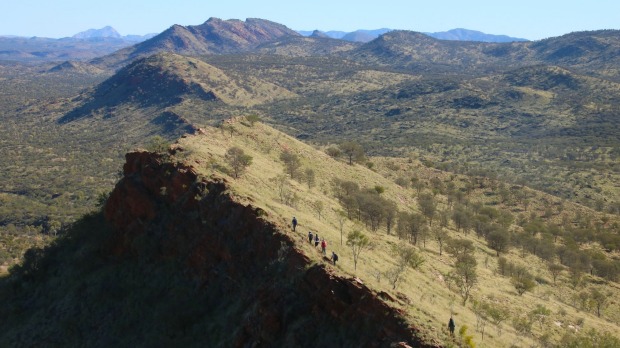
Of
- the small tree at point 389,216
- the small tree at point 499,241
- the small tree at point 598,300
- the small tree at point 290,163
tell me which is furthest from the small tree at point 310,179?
the small tree at point 598,300

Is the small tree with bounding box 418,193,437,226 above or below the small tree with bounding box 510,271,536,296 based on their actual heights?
below

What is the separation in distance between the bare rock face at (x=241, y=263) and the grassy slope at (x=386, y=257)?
143cm

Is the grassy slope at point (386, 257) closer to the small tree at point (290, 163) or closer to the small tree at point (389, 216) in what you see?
the small tree at point (290, 163)

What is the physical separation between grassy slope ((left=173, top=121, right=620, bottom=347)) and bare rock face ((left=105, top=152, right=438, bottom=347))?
4.70ft

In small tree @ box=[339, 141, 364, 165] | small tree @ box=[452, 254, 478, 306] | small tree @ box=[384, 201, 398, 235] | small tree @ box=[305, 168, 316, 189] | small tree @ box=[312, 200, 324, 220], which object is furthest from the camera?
small tree @ box=[339, 141, 364, 165]

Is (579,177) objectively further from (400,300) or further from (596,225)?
(400,300)

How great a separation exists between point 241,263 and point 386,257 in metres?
17.6

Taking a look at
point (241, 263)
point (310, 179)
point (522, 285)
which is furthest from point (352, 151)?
point (241, 263)

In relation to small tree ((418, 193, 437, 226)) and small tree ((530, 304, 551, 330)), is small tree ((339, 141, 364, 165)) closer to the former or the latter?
small tree ((418, 193, 437, 226))

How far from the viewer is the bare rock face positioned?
25.3 m

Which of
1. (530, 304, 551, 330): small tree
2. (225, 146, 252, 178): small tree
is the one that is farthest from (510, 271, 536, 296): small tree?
(225, 146, 252, 178): small tree

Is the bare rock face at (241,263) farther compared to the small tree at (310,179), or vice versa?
the small tree at (310,179)

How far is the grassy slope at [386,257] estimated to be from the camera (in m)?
32.2

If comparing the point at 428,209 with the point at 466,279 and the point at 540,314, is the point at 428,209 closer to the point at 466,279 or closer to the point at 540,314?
the point at 466,279
